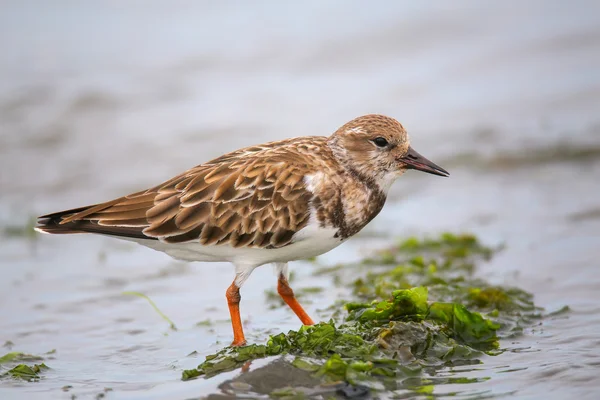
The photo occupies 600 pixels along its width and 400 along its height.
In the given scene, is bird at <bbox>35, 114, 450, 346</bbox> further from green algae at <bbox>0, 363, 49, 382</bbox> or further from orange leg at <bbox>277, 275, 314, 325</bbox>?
green algae at <bbox>0, 363, 49, 382</bbox>

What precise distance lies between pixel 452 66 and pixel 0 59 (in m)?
7.24

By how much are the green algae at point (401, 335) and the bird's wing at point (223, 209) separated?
66 cm

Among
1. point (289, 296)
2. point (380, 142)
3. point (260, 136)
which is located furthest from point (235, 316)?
point (260, 136)

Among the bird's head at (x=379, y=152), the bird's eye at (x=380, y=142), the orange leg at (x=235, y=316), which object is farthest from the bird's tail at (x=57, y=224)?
the bird's eye at (x=380, y=142)

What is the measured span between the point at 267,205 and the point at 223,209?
0.28 meters

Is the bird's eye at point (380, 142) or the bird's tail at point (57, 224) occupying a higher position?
the bird's eye at point (380, 142)

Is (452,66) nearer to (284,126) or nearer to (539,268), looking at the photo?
(284,126)

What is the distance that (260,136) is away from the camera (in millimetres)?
11195

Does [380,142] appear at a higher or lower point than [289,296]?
higher

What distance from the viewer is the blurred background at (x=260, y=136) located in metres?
5.56

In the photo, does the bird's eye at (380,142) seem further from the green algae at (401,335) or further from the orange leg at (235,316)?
the orange leg at (235,316)

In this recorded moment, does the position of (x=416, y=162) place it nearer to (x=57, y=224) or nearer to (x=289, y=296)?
(x=289, y=296)

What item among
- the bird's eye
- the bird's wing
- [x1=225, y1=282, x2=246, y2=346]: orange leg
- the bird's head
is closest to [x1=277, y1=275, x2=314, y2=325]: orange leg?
[x1=225, y1=282, x2=246, y2=346]: orange leg

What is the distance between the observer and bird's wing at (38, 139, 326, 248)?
4.98 metres
